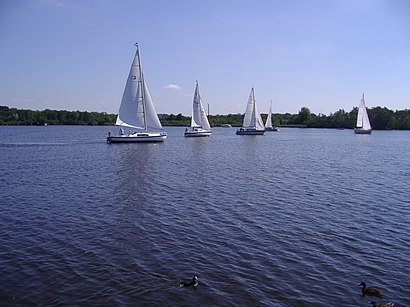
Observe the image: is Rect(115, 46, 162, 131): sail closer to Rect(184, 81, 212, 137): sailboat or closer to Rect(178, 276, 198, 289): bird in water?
Rect(184, 81, 212, 137): sailboat

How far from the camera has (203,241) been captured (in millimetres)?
14836

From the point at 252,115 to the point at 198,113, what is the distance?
17729 millimetres

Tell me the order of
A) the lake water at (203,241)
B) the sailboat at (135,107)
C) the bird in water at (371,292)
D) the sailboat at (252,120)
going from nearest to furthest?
the bird in water at (371,292)
the lake water at (203,241)
the sailboat at (135,107)
the sailboat at (252,120)

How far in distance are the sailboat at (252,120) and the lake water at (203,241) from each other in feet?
218

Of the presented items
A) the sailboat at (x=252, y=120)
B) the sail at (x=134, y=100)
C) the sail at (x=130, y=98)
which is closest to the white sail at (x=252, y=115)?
the sailboat at (x=252, y=120)

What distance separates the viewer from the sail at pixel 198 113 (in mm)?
83956

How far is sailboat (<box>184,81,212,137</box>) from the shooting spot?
3312 inches

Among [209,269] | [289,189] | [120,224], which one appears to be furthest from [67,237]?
[289,189]

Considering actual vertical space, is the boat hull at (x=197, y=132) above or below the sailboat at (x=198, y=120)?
below

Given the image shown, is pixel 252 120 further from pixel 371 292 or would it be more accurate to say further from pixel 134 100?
pixel 371 292

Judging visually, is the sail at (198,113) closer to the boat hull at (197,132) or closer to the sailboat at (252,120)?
the boat hull at (197,132)

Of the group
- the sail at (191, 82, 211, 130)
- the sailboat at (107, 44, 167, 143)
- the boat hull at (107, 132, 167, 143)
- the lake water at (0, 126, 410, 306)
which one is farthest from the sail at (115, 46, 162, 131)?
the lake water at (0, 126, 410, 306)

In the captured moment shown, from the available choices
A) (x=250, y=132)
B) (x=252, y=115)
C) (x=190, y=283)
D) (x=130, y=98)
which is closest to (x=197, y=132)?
(x=252, y=115)

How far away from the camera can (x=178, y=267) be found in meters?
12.4
